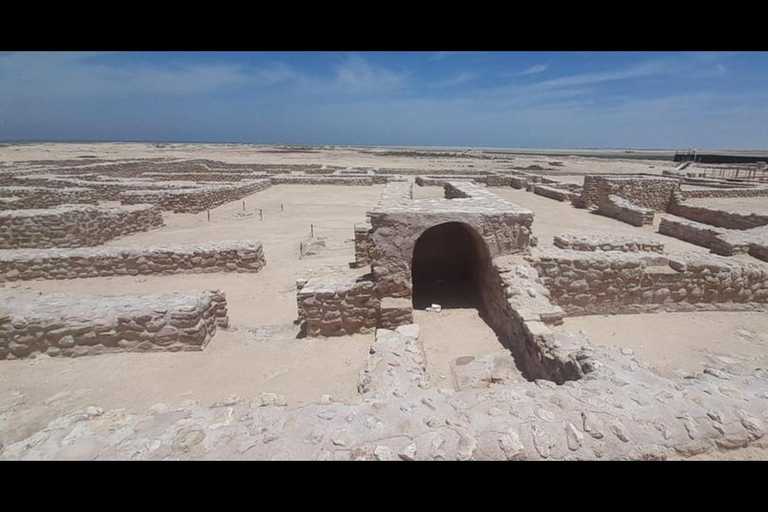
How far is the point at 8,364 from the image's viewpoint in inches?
205

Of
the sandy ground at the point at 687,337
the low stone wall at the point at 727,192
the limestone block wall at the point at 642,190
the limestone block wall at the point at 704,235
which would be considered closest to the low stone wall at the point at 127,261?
the sandy ground at the point at 687,337

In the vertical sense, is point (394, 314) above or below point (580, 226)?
below

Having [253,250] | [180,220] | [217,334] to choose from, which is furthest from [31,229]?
[217,334]

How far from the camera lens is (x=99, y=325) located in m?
5.32

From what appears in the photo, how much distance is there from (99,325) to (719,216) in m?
19.4

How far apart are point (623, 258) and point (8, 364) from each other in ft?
34.9

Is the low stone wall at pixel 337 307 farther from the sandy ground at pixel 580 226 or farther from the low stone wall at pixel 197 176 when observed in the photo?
the low stone wall at pixel 197 176

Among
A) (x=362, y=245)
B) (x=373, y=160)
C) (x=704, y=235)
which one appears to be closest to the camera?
(x=362, y=245)

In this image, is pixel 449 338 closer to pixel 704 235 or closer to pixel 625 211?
pixel 704 235

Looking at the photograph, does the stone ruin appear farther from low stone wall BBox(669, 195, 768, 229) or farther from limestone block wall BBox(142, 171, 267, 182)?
limestone block wall BBox(142, 171, 267, 182)

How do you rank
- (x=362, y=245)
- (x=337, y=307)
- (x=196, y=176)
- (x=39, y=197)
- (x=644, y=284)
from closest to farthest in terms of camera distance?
(x=337, y=307)
(x=644, y=284)
(x=362, y=245)
(x=39, y=197)
(x=196, y=176)

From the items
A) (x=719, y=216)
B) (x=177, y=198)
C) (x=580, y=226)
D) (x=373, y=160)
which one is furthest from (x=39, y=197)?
(x=373, y=160)

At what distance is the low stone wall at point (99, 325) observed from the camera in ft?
17.3

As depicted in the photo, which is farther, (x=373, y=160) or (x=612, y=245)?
(x=373, y=160)
